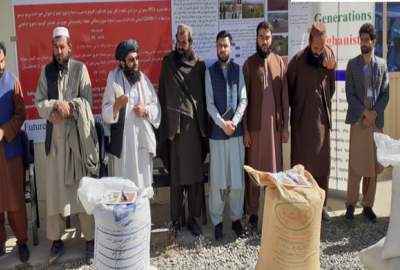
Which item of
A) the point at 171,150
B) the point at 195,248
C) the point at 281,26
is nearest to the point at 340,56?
the point at 281,26

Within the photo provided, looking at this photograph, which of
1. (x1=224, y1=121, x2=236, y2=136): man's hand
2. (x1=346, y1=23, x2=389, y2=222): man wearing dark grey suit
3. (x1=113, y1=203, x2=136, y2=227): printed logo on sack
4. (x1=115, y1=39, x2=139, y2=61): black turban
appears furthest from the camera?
(x1=346, y1=23, x2=389, y2=222): man wearing dark grey suit

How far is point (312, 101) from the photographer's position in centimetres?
516

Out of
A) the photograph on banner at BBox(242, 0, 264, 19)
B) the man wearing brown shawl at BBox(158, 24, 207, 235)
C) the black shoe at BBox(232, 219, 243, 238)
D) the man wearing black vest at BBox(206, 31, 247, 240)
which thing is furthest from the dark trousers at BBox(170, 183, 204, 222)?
the photograph on banner at BBox(242, 0, 264, 19)

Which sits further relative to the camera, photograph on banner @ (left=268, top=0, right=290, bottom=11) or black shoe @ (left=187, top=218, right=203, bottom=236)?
photograph on banner @ (left=268, top=0, right=290, bottom=11)

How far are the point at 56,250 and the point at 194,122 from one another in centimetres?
167

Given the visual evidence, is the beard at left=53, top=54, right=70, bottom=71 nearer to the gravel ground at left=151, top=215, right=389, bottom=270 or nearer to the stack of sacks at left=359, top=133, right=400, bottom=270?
the gravel ground at left=151, top=215, right=389, bottom=270

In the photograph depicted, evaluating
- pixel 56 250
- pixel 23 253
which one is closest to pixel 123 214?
pixel 56 250

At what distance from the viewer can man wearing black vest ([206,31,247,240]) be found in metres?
4.89

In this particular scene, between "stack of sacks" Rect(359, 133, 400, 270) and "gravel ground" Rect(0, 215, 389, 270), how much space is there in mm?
552

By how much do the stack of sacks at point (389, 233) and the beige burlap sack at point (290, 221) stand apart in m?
0.45

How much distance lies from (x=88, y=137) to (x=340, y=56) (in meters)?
3.02

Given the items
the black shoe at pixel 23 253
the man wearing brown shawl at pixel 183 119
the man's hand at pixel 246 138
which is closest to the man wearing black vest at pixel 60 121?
the black shoe at pixel 23 253

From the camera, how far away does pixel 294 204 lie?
3594 millimetres

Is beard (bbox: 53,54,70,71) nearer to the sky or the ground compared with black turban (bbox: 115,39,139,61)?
nearer to the ground
